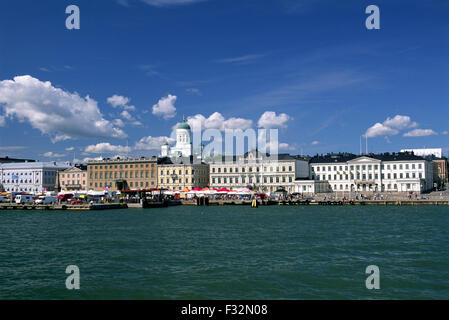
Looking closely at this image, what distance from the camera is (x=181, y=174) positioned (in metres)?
86.9

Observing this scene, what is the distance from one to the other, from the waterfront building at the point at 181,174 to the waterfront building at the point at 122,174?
66.8 inches

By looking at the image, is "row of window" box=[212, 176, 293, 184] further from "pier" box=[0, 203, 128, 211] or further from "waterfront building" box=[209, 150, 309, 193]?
"pier" box=[0, 203, 128, 211]

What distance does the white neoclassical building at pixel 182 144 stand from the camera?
111162mm

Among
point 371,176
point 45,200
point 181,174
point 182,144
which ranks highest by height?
point 182,144

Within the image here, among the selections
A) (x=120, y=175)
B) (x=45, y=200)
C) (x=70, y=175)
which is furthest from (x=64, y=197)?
(x=70, y=175)

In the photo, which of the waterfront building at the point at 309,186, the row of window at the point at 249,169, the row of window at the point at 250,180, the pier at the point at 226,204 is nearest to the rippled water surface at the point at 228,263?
the pier at the point at 226,204

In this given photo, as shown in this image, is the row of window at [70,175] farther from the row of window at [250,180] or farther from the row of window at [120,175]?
the row of window at [250,180]

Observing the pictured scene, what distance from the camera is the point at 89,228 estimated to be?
32.7 metres

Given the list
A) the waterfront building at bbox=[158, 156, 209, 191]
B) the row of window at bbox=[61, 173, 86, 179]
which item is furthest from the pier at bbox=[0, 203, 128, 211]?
the row of window at bbox=[61, 173, 86, 179]

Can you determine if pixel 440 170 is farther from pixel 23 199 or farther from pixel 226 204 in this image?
pixel 23 199

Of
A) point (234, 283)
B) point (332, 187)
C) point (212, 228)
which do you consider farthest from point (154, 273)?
point (332, 187)

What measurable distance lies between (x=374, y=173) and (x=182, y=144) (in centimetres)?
4873
